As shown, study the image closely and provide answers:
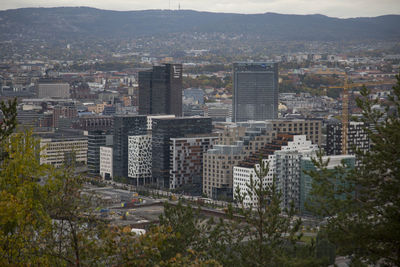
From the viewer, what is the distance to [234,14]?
171 metres

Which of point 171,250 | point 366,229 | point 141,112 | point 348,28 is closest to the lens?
point 366,229

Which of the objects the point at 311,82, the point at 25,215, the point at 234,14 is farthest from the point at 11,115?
the point at 234,14

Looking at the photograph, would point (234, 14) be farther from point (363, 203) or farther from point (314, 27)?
point (363, 203)

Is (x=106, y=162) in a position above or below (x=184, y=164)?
below

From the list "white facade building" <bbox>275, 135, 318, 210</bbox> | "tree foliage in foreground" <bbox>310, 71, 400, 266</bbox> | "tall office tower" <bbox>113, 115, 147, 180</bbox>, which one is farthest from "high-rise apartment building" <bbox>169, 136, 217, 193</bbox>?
"tree foliage in foreground" <bbox>310, 71, 400, 266</bbox>

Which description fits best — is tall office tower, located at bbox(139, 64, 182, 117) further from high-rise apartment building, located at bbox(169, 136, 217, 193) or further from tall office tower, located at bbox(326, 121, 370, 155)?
tall office tower, located at bbox(326, 121, 370, 155)

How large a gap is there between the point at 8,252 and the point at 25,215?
52cm

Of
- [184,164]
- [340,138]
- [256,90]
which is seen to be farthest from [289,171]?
[256,90]

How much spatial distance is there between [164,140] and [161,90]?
16.0 m

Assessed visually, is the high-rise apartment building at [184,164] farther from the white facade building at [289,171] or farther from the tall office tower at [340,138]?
the white facade building at [289,171]

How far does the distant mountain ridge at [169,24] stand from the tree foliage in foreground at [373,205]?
399 feet

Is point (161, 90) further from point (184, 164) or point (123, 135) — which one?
point (184, 164)

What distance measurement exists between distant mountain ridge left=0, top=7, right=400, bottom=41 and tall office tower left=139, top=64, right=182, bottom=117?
77424mm

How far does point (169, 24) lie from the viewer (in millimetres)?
169750
